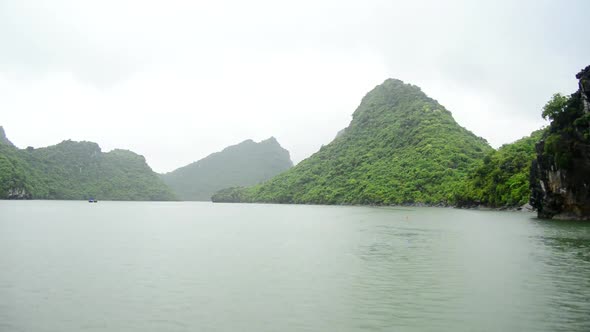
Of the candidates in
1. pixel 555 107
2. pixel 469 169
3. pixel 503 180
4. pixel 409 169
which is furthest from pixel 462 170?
pixel 555 107

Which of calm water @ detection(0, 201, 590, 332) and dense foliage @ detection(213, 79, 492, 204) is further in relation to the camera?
dense foliage @ detection(213, 79, 492, 204)

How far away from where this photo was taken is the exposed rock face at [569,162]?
61031mm

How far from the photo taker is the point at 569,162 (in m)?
62.3

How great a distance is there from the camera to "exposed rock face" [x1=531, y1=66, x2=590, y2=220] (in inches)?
2403

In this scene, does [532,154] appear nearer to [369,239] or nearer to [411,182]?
[411,182]

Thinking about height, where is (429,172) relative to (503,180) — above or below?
above

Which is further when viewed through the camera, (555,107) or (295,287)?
(555,107)

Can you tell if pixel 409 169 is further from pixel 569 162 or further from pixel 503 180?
pixel 569 162

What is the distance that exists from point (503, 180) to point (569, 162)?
39660mm

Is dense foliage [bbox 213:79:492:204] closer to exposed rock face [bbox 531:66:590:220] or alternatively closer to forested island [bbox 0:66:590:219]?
forested island [bbox 0:66:590:219]

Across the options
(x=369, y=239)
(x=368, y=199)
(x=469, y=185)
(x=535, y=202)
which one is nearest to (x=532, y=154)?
(x=469, y=185)

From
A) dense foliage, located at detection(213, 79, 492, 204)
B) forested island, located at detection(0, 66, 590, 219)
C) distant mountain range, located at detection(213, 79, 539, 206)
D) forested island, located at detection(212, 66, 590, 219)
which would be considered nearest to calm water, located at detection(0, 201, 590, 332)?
forested island, located at detection(212, 66, 590, 219)

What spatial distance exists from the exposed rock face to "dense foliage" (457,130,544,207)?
83.8ft

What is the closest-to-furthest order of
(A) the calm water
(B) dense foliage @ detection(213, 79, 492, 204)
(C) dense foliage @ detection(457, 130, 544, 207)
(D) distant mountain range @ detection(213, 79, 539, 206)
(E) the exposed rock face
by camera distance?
1. (A) the calm water
2. (E) the exposed rock face
3. (C) dense foliage @ detection(457, 130, 544, 207)
4. (D) distant mountain range @ detection(213, 79, 539, 206)
5. (B) dense foliage @ detection(213, 79, 492, 204)
